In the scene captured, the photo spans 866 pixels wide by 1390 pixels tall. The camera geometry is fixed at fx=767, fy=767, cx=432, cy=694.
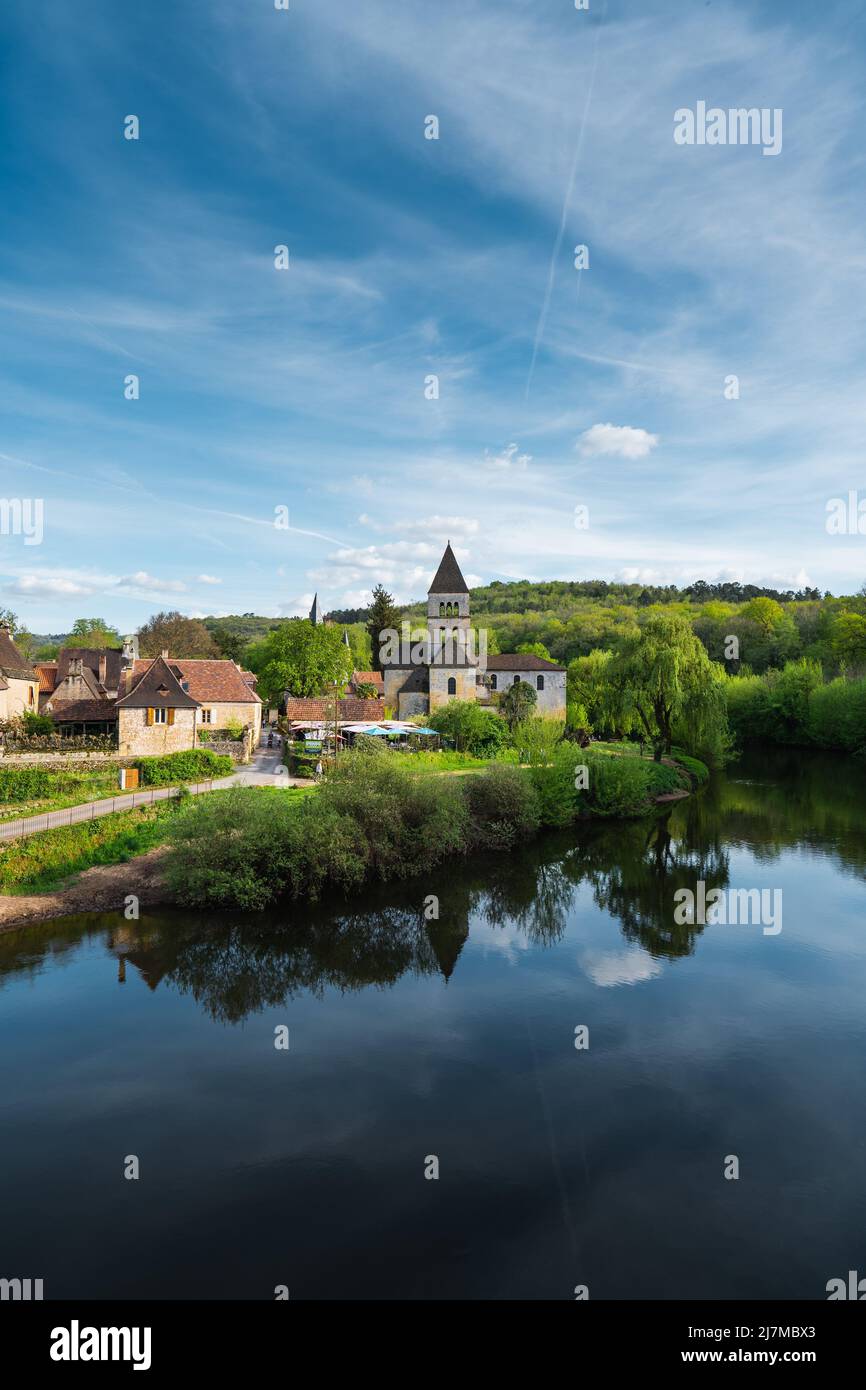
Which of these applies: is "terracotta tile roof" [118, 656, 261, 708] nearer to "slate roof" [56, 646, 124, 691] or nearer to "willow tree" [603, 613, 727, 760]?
"slate roof" [56, 646, 124, 691]

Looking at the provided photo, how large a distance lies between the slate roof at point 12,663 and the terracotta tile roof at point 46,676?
5.79m

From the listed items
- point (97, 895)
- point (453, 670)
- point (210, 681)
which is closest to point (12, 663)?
point (210, 681)

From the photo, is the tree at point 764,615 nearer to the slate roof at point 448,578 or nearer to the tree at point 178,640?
the slate roof at point 448,578

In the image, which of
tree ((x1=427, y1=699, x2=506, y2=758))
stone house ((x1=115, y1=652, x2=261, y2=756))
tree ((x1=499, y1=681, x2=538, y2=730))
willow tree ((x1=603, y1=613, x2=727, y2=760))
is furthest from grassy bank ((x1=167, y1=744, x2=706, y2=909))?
tree ((x1=499, y1=681, x2=538, y2=730))

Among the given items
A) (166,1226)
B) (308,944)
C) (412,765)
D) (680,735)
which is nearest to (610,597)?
(680,735)

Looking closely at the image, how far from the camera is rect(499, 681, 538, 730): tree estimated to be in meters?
48.0

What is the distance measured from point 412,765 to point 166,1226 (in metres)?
24.9

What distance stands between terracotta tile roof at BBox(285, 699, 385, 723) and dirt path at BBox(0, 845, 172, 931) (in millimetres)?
22707

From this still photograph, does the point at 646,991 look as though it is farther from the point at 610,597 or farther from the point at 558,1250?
the point at 610,597

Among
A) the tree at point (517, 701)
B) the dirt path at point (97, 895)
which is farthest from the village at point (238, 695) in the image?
the dirt path at point (97, 895)

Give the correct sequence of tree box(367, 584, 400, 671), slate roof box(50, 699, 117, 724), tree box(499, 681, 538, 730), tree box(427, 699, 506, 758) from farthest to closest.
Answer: tree box(367, 584, 400, 671)
tree box(499, 681, 538, 730)
tree box(427, 699, 506, 758)
slate roof box(50, 699, 117, 724)

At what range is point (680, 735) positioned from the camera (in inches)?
1604

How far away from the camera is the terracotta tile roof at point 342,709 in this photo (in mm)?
45812

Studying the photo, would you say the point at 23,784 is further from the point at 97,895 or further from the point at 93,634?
the point at 93,634
